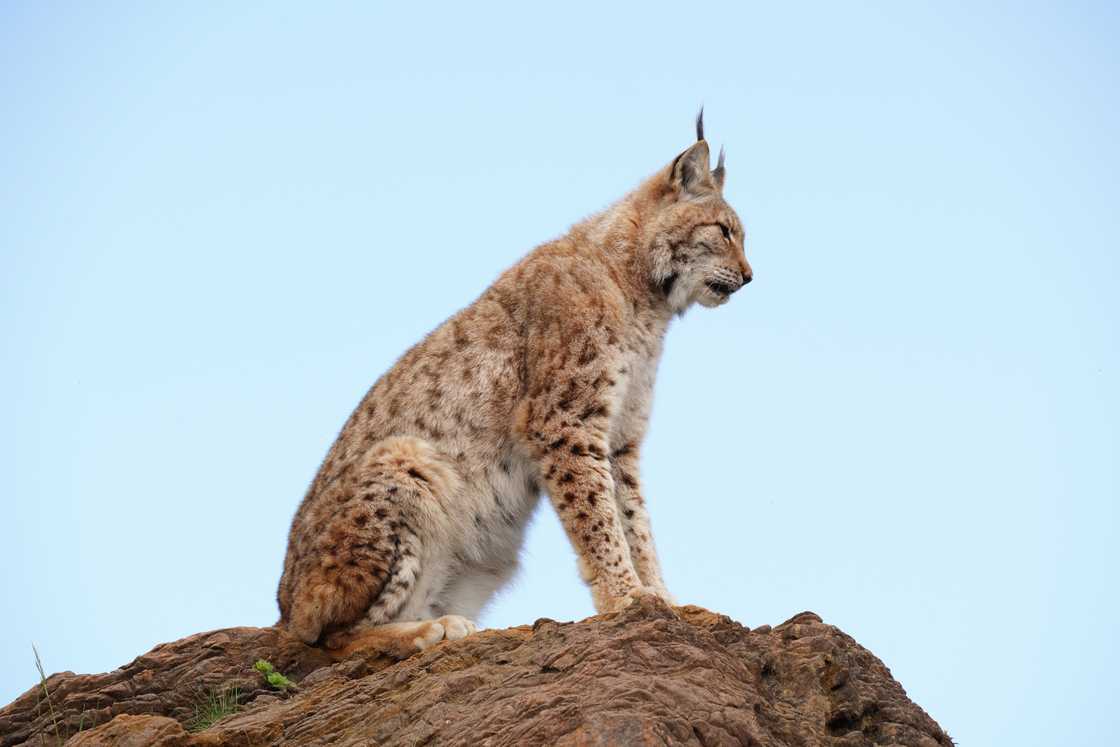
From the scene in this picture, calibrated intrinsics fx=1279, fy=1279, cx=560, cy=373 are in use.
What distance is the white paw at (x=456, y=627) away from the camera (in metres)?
7.26

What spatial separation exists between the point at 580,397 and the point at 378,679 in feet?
8.02

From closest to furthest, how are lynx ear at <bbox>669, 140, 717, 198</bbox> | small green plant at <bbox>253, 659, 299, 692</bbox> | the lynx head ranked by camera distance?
small green plant at <bbox>253, 659, 299, 692</bbox>
the lynx head
lynx ear at <bbox>669, 140, 717, 198</bbox>

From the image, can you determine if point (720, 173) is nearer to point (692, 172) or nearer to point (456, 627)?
point (692, 172)

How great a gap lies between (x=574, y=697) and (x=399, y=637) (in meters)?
2.10

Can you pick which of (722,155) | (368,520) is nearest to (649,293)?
(722,155)

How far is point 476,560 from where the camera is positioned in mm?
8266

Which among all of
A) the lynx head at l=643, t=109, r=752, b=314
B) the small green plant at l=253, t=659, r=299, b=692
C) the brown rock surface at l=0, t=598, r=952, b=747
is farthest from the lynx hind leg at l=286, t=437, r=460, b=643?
the lynx head at l=643, t=109, r=752, b=314

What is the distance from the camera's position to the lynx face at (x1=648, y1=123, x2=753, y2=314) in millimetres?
9117

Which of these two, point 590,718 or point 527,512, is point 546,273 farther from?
point 590,718

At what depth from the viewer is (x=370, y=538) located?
24.9 feet

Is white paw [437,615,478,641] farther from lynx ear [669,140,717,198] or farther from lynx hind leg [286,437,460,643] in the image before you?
lynx ear [669,140,717,198]

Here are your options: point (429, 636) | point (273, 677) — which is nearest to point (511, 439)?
point (429, 636)

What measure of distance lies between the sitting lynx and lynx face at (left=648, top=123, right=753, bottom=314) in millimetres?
11

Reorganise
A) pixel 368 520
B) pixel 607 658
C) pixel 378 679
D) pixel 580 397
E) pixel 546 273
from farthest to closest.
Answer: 1. pixel 546 273
2. pixel 580 397
3. pixel 368 520
4. pixel 378 679
5. pixel 607 658
